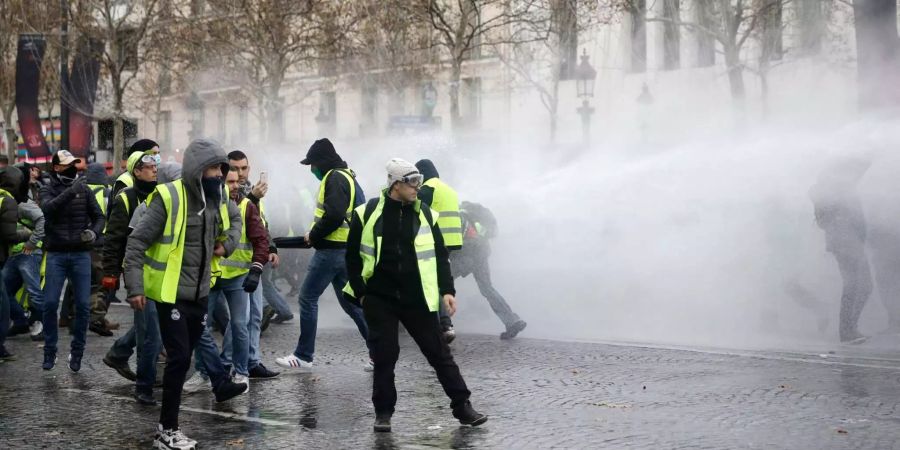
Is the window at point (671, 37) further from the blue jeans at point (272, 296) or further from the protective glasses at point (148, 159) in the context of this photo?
the protective glasses at point (148, 159)

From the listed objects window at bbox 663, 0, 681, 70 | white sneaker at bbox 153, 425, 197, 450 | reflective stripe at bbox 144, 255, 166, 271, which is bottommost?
white sneaker at bbox 153, 425, 197, 450

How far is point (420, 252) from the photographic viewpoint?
780cm

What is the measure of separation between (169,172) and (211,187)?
93 centimetres

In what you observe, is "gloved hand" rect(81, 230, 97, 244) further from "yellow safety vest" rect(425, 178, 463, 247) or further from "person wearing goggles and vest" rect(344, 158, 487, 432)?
"person wearing goggles and vest" rect(344, 158, 487, 432)

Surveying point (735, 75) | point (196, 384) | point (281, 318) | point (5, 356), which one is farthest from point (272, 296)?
point (735, 75)

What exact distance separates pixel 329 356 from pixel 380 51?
24.2 m

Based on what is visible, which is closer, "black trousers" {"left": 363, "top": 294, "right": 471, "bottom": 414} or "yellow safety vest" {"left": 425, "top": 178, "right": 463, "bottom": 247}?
"black trousers" {"left": 363, "top": 294, "right": 471, "bottom": 414}

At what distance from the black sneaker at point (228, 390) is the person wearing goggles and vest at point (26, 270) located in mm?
3575

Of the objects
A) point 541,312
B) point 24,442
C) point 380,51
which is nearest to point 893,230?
point 541,312

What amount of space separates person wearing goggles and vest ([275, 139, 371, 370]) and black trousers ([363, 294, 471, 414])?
233cm

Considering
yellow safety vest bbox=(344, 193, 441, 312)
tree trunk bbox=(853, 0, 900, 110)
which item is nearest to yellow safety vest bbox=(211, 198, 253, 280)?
yellow safety vest bbox=(344, 193, 441, 312)

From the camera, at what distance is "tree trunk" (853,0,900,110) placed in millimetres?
14102

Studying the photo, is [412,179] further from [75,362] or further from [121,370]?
[75,362]

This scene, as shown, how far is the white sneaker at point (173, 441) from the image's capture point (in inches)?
282
